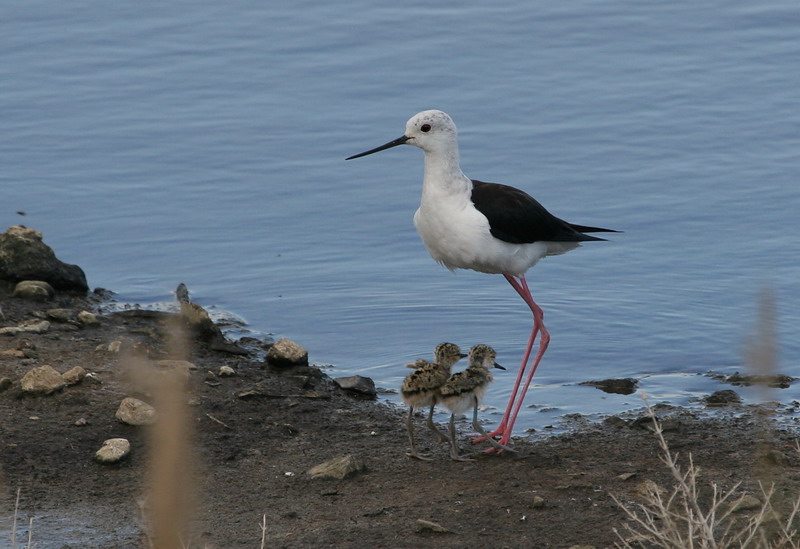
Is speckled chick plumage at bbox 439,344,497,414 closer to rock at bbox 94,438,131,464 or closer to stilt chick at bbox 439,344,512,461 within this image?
stilt chick at bbox 439,344,512,461

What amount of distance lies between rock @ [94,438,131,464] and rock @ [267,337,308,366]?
163 cm

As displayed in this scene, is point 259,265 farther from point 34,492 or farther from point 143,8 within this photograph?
point 143,8

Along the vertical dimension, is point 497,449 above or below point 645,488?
below

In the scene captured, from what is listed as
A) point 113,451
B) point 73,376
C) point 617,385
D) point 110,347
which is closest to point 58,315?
point 110,347

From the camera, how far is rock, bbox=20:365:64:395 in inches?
267

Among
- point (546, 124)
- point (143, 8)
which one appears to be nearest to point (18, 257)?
point (546, 124)

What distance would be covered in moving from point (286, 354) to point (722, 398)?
247 cm

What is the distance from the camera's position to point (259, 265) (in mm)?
9977

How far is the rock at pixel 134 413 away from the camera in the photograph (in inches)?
258

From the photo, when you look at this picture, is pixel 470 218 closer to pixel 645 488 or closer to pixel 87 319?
pixel 645 488

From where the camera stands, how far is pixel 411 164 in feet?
38.3

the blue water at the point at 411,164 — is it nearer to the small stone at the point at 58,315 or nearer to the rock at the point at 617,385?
the rock at the point at 617,385

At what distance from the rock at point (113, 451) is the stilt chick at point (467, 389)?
1479 millimetres

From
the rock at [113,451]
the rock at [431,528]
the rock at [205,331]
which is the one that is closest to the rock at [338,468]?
the rock at [431,528]
